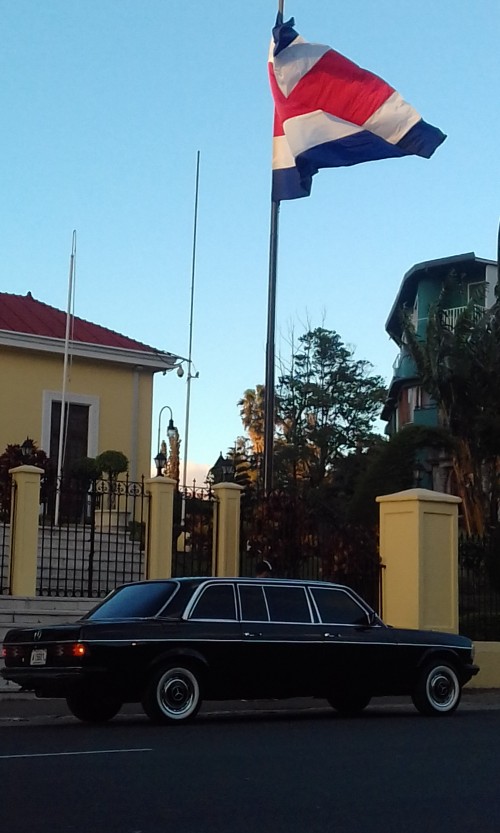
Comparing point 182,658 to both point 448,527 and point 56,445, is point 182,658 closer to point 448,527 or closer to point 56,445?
point 448,527

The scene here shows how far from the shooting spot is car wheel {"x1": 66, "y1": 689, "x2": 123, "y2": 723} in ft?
39.2

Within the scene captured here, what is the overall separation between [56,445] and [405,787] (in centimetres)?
1926

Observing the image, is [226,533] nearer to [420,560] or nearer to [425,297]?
[420,560]

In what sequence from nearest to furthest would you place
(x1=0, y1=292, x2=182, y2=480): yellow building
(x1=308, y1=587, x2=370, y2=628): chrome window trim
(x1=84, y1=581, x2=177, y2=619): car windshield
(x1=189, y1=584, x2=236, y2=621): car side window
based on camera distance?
1. (x1=84, y1=581, x2=177, y2=619): car windshield
2. (x1=189, y1=584, x2=236, y2=621): car side window
3. (x1=308, y1=587, x2=370, y2=628): chrome window trim
4. (x1=0, y1=292, x2=182, y2=480): yellow building

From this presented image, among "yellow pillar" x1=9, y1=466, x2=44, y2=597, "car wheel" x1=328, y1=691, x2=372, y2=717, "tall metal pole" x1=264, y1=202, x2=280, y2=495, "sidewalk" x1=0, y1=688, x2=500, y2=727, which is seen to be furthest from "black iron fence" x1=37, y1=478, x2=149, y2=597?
"car wheel" x1=328, y1=691, x2=372, y2=717

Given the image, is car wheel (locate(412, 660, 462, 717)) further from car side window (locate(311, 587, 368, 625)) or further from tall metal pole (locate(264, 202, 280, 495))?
tall metal pole (locate(264, 202, 280, 495))

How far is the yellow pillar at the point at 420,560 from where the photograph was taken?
17922 millimetres

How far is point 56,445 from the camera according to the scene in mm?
26266

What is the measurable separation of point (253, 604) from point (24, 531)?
16.3ft

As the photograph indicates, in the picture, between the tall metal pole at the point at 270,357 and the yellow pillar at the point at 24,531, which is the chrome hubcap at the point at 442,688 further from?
the yellow pillar at the point at 24,531

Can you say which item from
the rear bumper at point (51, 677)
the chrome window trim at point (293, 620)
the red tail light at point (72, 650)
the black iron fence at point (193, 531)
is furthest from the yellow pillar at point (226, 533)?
the red tail light at point (72, 650)

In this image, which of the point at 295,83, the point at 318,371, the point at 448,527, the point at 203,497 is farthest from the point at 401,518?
the point at 318,371

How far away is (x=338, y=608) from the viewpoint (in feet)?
43.0

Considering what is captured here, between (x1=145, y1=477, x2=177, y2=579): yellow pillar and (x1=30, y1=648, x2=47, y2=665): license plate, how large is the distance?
572 cm
